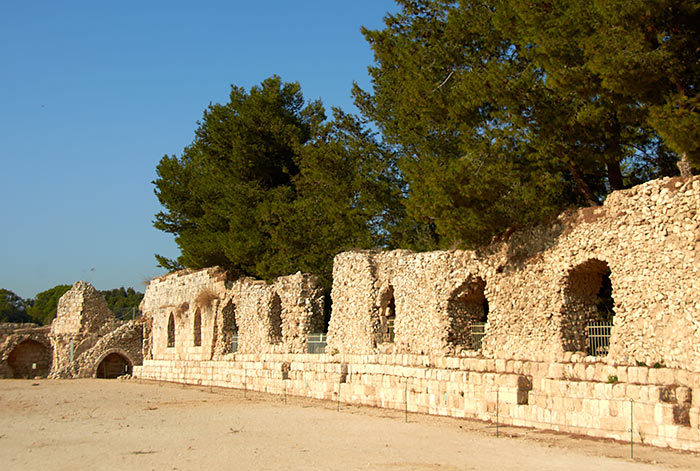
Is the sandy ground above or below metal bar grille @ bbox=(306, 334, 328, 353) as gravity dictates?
below

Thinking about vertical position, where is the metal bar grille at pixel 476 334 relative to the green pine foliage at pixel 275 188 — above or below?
below

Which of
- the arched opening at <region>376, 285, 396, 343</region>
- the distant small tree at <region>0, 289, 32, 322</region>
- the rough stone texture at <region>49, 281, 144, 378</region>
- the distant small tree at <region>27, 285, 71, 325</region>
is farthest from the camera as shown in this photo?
the distant small tree at <region>0, 289, 32, 322</region>

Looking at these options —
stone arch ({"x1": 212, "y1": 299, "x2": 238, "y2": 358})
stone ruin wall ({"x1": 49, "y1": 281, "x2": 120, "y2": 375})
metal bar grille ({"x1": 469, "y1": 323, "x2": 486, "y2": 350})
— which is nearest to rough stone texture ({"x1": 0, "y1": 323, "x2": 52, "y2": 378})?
stone ruin wall ({"x1": 49, "y1": 281, "x2": 120, "y2": 375})

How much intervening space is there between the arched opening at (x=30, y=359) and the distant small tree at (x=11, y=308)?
4894cm

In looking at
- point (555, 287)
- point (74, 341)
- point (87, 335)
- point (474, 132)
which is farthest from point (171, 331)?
point (555, 287)

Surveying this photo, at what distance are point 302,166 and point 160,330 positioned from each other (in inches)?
481

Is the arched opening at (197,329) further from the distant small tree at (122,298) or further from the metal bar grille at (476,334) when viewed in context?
the distant small tree at (122,298)

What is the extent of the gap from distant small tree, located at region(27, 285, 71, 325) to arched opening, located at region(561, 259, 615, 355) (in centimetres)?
7260

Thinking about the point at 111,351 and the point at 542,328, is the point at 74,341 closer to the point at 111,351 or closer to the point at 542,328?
the point at 111,351

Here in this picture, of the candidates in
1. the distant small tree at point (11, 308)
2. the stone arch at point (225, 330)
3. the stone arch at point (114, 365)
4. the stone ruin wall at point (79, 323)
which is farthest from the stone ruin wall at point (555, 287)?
the distant small tree at point (11, 308)

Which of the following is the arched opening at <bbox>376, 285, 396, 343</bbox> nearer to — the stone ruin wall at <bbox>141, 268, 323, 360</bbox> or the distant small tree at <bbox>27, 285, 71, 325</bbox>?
the stone ruin wall at <bbox>141, 268, 323, 360</bbox>

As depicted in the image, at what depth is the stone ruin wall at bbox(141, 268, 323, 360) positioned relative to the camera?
20031 millimetres

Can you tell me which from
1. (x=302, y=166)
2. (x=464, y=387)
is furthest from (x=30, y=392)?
(x=464, y=387)

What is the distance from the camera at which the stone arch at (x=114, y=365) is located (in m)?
32.3
